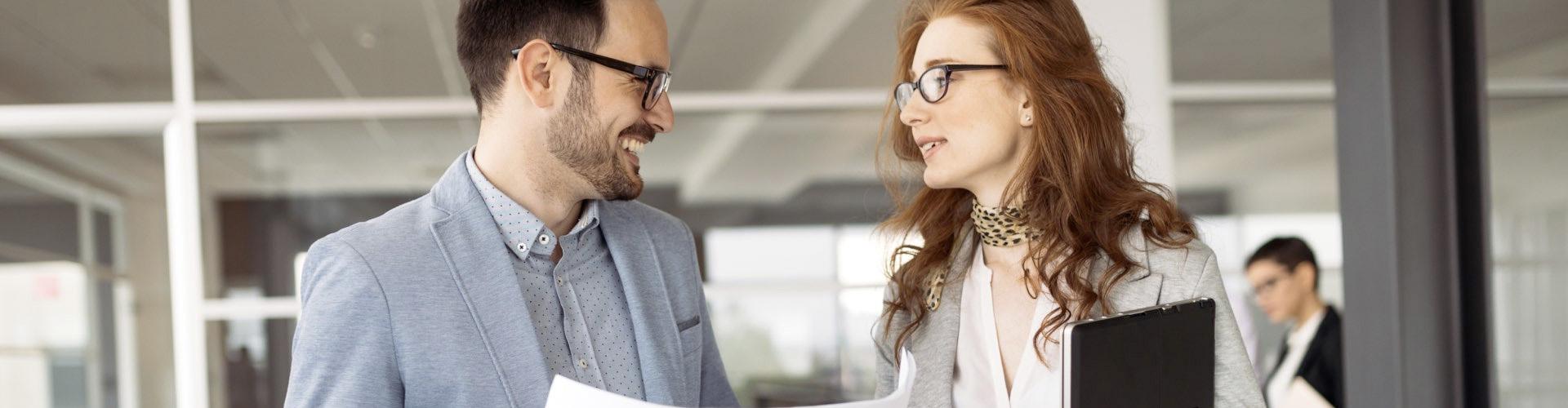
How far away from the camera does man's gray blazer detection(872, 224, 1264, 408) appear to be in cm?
154

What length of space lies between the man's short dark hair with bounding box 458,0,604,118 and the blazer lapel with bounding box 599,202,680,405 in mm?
253

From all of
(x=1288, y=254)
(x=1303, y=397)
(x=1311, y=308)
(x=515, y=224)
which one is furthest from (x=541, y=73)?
(x=1311, y=308)

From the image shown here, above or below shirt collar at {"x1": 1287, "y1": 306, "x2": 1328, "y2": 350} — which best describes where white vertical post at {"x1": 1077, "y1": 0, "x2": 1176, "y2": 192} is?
above

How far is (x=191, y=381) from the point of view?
3.54m

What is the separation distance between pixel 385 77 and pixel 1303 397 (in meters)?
→ 3.28

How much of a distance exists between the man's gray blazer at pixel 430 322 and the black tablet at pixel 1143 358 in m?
0.62

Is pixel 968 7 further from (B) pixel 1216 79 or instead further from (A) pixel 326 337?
(B) pixel 1216 79

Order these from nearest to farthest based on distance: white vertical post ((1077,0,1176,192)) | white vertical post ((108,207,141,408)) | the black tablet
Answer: the black tablet < white vertical post ((1077,0,1176,192)) < white vertical post ((108,207,141,408))

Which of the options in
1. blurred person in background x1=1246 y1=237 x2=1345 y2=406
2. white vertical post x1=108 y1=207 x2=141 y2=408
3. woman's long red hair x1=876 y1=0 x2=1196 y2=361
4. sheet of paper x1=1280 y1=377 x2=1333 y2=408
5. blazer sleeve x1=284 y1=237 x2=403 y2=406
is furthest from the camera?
white vertical post x1=108 y1=207 x2=141 y2=408

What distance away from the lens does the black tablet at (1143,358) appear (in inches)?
48.1

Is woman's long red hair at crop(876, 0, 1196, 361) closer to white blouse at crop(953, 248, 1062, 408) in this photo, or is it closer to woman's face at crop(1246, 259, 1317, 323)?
white blouse at crop(953, 248, 1062, 408)

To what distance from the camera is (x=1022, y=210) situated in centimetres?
179

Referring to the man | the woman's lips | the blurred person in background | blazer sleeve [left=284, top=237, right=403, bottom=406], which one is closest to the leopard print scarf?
the woman's lips

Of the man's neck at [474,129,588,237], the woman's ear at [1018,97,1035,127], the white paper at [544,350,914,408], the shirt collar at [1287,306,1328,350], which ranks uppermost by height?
the woman's ear at [1018,97,1035,127]
